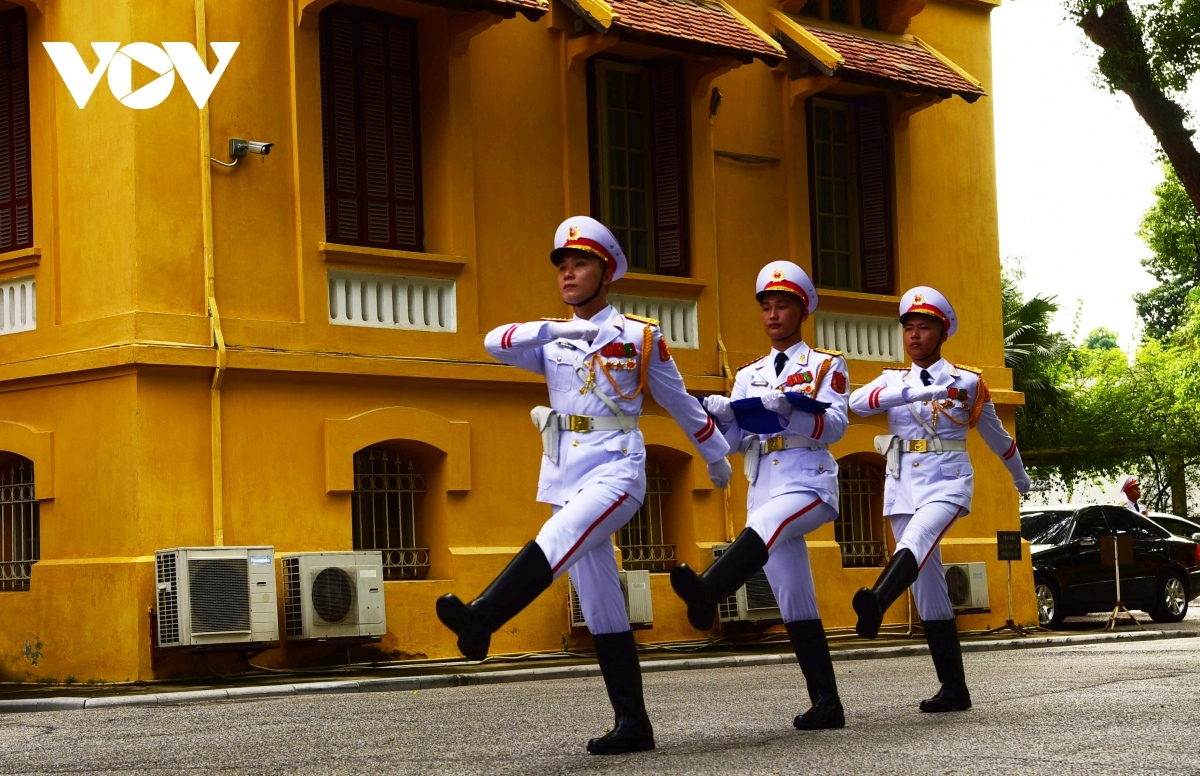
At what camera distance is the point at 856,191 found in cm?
2119

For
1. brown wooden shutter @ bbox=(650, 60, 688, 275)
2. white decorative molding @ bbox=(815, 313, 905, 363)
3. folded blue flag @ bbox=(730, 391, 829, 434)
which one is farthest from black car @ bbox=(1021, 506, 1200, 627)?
folded blue flag @ bbox=(730, 391, 829, 434)

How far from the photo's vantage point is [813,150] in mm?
20828

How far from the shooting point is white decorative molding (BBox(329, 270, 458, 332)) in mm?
16203

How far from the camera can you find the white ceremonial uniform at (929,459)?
9.41 meters

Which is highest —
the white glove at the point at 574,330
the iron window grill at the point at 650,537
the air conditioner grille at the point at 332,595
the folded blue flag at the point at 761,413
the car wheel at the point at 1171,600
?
the white glove at the point at 574,330

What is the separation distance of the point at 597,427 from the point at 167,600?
7.71 meters

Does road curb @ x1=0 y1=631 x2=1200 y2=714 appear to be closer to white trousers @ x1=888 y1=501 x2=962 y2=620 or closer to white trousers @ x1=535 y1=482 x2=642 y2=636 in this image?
white trousers @ x1=888 y1=501 x2=962 y2=620

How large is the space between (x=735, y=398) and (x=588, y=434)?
A: 4.46 ft

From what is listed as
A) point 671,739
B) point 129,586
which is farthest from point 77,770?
point 129,586

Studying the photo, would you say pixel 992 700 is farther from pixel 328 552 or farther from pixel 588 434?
pixel 328 552

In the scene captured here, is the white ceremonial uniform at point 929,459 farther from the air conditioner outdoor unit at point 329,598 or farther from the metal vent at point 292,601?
the metal vent at point 292,601

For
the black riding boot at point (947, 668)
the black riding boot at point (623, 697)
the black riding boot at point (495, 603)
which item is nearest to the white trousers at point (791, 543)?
the black riding boot at point (947, 668)

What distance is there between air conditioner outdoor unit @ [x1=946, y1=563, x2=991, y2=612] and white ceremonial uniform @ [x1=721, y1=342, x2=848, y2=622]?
40.1 feet

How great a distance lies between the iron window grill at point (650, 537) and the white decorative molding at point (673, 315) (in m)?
1.38
